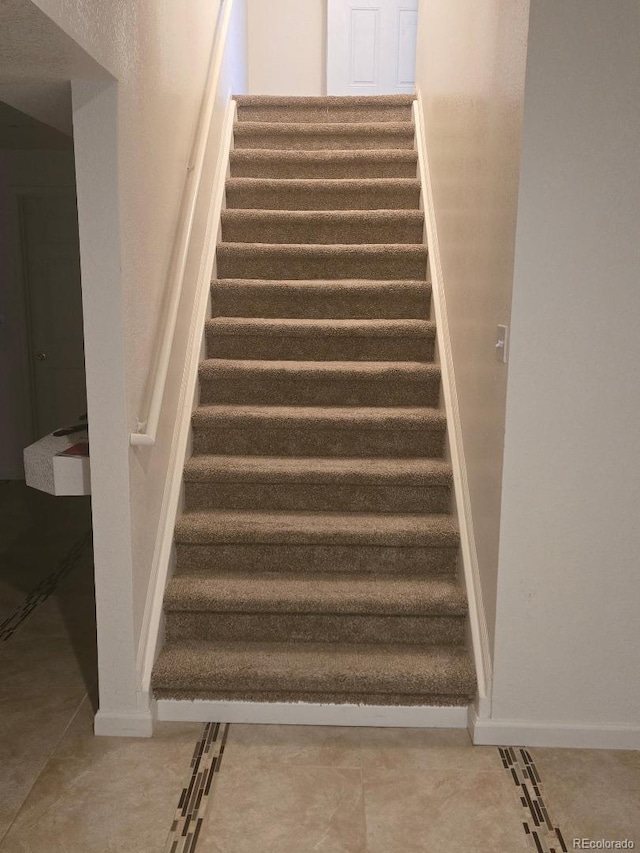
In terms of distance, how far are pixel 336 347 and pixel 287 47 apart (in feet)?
11.5

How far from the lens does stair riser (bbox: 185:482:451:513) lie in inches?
116

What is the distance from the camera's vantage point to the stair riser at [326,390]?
3234 millimetres

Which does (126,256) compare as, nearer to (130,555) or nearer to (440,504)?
(130,555)

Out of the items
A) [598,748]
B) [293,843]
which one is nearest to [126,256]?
[293,843]

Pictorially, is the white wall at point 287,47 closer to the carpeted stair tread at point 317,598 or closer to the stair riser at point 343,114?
the stair riser at point 343,114

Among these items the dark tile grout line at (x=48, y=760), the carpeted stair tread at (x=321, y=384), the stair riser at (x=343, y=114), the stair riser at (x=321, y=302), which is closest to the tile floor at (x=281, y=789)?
the dark tile grout line at (x=48, y=760)

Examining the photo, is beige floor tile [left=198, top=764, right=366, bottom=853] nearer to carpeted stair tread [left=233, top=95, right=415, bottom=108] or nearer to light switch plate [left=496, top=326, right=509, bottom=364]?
light switch plate [left=496, top=326, right=509, bottom=364]

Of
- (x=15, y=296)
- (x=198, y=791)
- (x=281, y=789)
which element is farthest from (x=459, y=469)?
(x=15, y=296)

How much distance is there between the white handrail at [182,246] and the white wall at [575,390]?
3.47 ft

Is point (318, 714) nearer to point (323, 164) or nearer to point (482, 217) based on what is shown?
point (482, 217)

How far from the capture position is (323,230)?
12.5ft

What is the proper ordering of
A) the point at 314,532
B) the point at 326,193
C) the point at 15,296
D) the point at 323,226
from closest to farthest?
the point at 314,532
the point at 323,226
the point at 326,193
the point at 15,296

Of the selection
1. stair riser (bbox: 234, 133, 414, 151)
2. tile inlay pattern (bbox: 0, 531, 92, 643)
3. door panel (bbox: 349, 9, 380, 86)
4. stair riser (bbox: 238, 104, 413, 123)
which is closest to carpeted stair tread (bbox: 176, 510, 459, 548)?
tile inlay pattern (bbox: 0, 531, 92, 643)

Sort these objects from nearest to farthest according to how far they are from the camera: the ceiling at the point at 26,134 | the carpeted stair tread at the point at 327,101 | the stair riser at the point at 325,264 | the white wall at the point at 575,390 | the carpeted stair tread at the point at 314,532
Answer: the white wall at the point at 575,390 → the carpeted stair tread at the point at 314,532 → the stair riser at the point at 325,264 → the ceiling at the point at 26,134 → the carpeted stair tread at the point at 327,101
